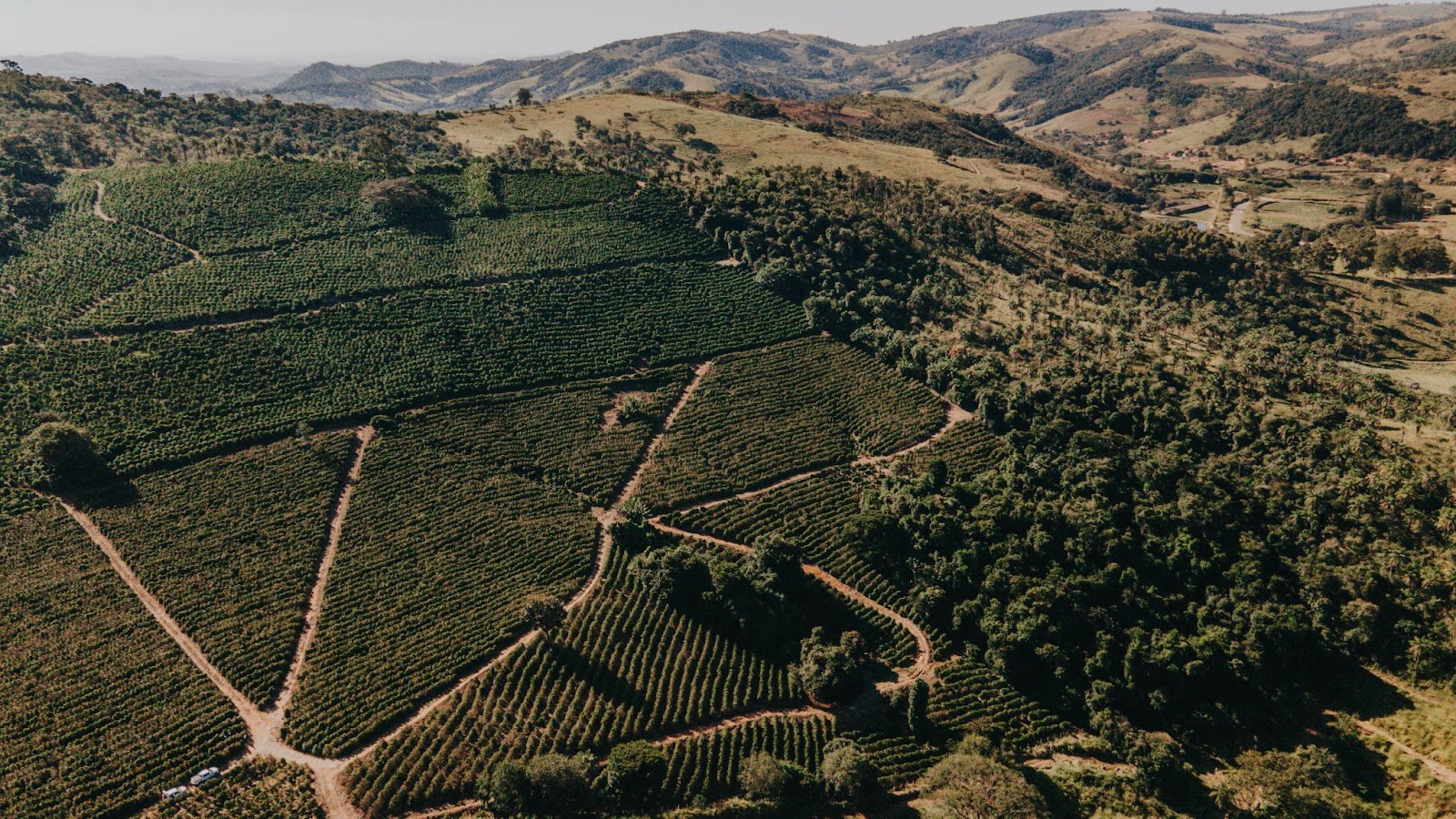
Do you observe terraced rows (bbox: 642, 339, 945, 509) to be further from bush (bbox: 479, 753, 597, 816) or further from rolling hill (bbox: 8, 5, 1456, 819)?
bush (bbox: 479, 753, 597, 816)

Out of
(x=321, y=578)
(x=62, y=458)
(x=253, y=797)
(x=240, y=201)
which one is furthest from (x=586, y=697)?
(x=240, y=201)

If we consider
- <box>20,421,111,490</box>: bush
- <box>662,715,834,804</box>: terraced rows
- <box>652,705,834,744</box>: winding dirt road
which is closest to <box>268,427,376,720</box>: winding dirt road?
<box>20,421,111,490</box>: bush

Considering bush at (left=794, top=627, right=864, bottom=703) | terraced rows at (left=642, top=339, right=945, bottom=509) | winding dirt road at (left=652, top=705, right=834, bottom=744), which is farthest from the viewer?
terraced rows at (left=642, top=339, right=945, bottom=509)

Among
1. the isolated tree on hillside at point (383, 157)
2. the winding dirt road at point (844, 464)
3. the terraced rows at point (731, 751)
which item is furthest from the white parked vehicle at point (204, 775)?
the isolated tree on hillside at point (383, 157)

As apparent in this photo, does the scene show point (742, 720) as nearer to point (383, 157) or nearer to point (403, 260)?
point (403, 260)

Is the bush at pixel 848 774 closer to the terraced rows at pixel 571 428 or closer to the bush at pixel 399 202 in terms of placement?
the terraced rows at pixel 571 428
